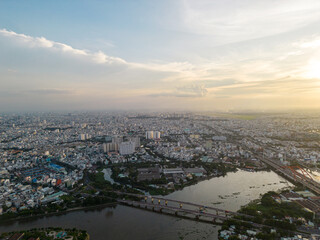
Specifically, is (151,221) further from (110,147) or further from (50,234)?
(110,147)

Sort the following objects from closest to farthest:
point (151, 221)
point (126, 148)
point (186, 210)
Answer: point (151, 221) < point (186, 210) < point (126, 148)

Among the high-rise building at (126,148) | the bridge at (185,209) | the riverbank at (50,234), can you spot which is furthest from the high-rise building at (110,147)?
the riverbank at (50,234)

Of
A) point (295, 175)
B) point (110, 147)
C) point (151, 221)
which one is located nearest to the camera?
point (151, 221)

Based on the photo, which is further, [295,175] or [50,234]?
[295,175]

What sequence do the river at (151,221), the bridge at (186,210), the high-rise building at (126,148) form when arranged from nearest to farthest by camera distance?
the river at (151,221)
the bridge at (186,210)
the high-rise building at (126,148)

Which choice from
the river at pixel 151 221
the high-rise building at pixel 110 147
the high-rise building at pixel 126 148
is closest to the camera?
the river at pixel 151 221

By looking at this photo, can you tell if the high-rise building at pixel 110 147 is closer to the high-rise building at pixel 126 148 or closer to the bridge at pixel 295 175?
the high-rise building at pixel 126 148

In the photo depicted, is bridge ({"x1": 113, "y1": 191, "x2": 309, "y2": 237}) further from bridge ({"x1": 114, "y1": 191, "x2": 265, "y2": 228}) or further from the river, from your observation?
the river

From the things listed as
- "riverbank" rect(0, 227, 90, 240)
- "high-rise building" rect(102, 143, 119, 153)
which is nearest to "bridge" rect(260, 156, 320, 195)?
"riverbank" rect(0, 227, 90, 240)

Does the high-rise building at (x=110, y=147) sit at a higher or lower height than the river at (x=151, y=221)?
higher

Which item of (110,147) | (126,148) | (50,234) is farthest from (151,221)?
(110,147)
